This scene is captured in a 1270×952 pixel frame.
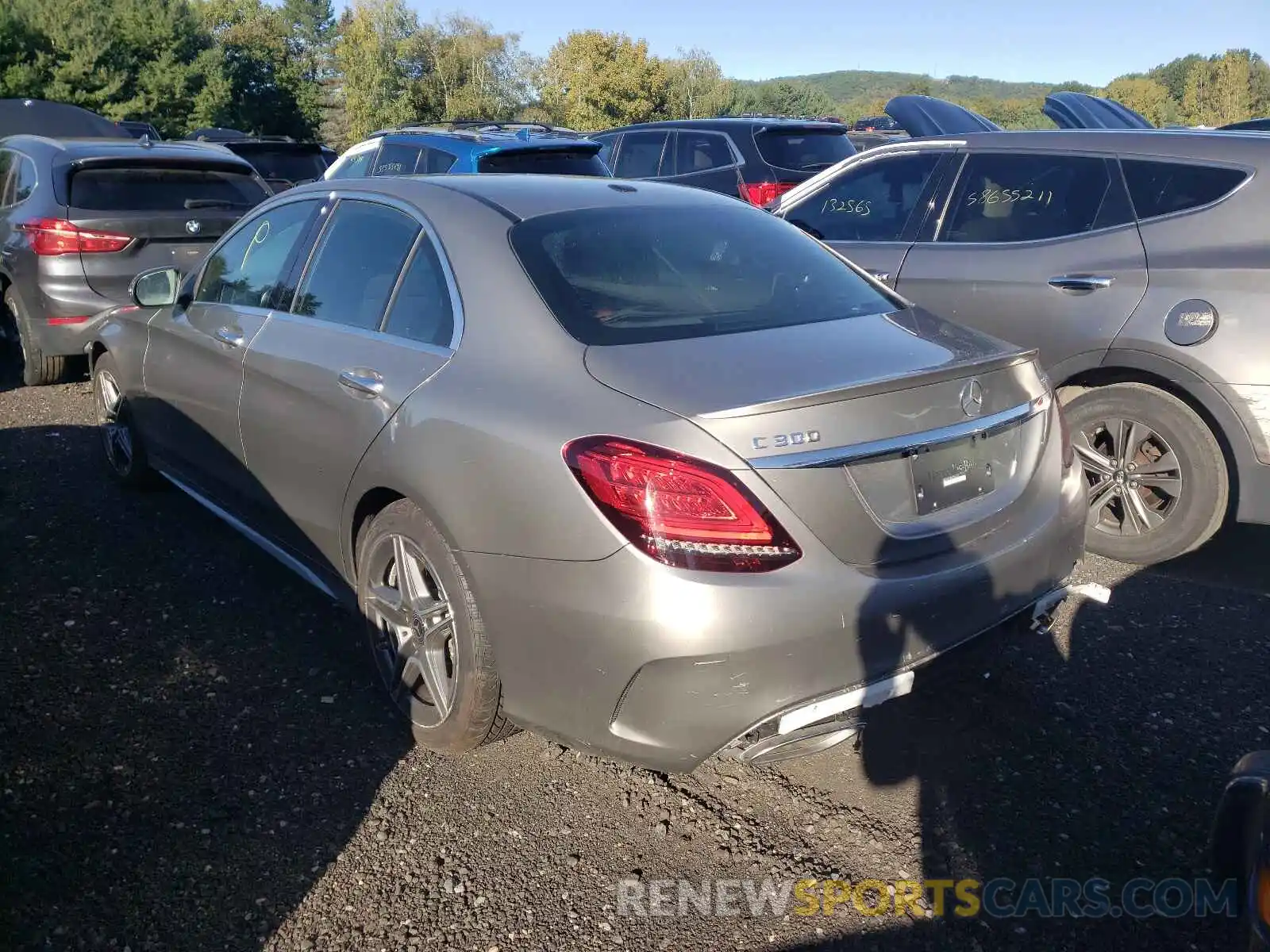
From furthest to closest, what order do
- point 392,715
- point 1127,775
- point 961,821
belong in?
1. point 392,715
2. point 1127,775
3. point 961,821

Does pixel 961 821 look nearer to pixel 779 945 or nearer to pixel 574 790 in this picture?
pixel 779 945

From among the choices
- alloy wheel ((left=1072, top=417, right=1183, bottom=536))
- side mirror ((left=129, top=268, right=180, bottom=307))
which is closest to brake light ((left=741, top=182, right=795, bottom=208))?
alloy wheel ((left=1072, top=417, right=1183, bottom=536))

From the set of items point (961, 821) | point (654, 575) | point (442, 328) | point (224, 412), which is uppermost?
point (442, 328)

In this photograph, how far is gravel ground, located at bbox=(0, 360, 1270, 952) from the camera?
2541mm

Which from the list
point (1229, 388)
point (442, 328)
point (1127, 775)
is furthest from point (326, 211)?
point (1229, 388)

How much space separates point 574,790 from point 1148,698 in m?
1.89

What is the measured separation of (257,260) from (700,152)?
752cm

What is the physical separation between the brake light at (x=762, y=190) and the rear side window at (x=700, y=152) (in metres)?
0.38

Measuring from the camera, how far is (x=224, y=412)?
4.12m

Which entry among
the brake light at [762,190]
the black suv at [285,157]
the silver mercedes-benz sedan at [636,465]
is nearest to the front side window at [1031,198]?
Result: the silver mercedes-benz sedan at [636,465]

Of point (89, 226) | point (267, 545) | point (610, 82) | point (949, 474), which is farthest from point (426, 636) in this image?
point (610, 82)

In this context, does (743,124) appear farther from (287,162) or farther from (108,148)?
(287,162)

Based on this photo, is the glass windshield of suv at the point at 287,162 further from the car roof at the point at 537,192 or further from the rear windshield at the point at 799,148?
the car roof at the point at 537,192

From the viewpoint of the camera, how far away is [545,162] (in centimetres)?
905
